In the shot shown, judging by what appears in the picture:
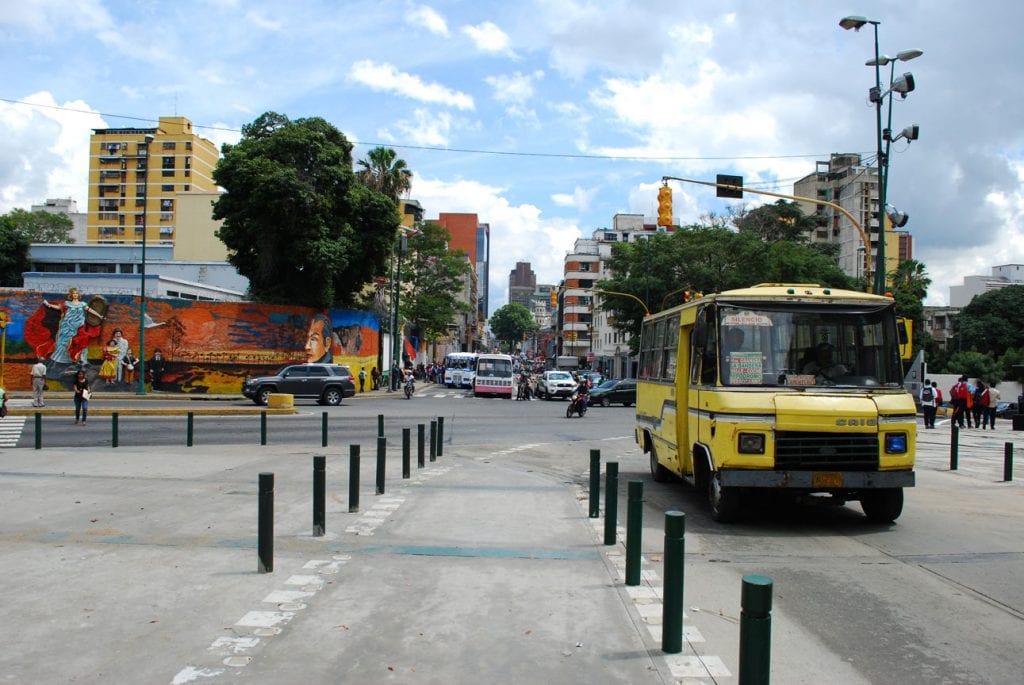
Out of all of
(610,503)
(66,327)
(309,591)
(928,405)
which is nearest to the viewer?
(309,591)

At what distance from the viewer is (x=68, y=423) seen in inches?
899

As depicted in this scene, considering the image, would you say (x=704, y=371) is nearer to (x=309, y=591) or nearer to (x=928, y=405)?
(x=309, y=591)

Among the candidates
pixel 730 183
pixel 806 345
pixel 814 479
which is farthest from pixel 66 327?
pixel 814 479

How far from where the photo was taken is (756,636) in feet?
12.2

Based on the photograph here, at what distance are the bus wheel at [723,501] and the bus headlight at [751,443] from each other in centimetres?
58

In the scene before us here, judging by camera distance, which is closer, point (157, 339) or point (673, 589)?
point (673, 589)

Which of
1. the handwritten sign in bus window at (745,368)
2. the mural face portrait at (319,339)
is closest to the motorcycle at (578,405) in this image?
the mural face portrait at (319,339)

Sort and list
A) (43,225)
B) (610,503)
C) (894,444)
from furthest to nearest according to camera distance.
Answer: (43,225) < (894,444) < (610,503)

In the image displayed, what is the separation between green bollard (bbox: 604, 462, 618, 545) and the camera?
8586 millimetres

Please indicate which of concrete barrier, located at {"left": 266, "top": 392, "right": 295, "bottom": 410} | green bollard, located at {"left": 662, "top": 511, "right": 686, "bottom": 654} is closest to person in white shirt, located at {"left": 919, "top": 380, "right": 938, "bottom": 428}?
concrete barrier, located at {"left": 266, "top": 392, "right": 295, "bottom": 410}

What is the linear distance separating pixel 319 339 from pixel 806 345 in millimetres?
35190

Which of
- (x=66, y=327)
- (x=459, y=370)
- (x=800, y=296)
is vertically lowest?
(x=459, y=370)

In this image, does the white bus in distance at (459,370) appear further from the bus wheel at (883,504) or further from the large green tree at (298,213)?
the bus wheel at (883,504)

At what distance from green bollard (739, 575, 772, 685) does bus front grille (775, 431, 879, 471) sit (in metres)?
5.70
